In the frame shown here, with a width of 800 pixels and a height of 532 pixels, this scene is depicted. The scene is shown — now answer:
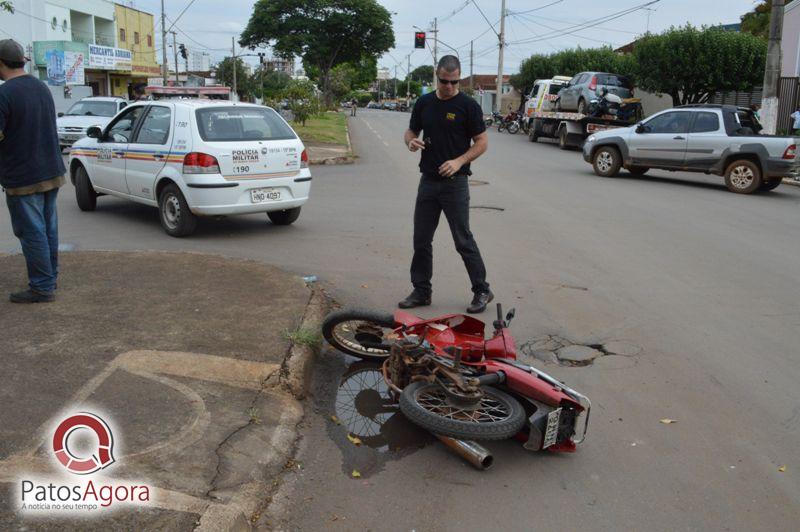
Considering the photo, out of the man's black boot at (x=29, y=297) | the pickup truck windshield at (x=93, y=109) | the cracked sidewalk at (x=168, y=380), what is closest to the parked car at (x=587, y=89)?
the pickup truck windshield at (x=93, y=109)

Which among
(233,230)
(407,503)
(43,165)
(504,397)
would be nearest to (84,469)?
(407,503)

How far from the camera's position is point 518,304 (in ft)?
21.0

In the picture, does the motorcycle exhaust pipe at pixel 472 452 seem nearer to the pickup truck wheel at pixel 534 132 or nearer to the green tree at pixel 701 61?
the pickup truck wheel at pixel 534 132

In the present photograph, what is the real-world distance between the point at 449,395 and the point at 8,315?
3.33 meters

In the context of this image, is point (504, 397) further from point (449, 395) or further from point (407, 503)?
point (407, 503)

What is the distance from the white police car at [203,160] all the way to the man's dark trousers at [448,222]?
321cm

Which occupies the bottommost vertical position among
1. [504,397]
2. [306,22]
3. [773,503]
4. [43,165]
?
[773,503]

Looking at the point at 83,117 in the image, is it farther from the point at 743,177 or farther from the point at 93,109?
the point at 743,177

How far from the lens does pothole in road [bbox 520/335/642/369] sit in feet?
16.9

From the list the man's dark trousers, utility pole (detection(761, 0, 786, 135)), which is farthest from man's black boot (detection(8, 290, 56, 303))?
utility pole (detection(761, 0, 786, 135))

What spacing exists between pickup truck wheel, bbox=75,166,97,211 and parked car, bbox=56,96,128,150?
35.1 feet

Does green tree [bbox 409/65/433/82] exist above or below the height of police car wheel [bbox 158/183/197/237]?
above

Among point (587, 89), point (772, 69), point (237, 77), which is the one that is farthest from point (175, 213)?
point (237, 77)

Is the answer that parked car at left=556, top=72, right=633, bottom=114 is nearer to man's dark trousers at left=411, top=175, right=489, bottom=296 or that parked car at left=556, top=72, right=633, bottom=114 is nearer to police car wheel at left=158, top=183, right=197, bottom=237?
police car wheel at left=158, top=183, right=197, bottom=237
